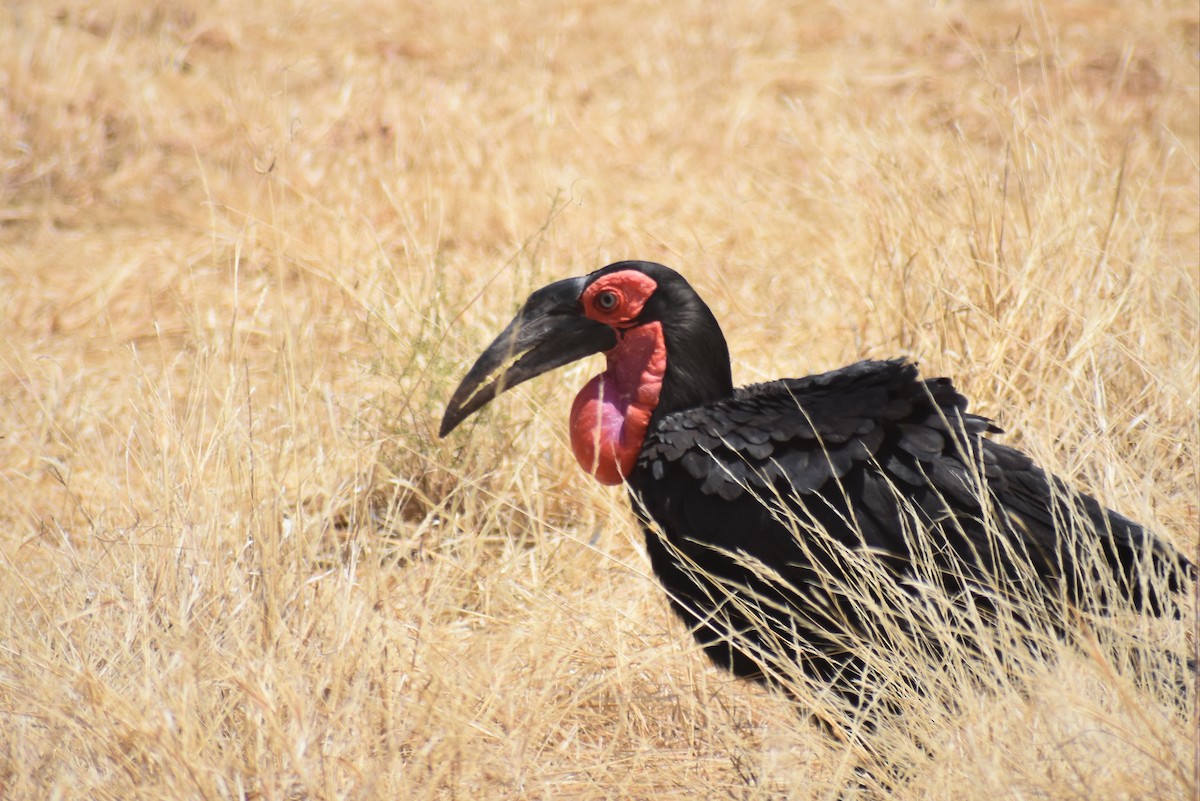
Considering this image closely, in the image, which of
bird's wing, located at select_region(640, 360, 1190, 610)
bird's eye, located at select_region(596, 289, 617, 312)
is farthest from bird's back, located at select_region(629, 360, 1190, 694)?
bird's eye, located at select_region(596, 289, 617, 312)

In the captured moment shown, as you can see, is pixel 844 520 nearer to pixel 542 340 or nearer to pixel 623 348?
pixel 623 348

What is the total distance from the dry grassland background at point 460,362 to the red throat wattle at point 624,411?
0.92 ft

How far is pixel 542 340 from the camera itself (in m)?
2.88

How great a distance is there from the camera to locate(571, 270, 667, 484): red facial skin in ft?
9.03

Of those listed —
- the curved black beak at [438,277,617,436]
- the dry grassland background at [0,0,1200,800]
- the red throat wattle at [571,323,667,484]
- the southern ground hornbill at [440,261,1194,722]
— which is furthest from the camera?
the curved black beak at [438,277,617,436]

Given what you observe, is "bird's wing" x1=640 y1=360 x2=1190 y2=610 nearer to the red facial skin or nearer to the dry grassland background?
the red facial skin

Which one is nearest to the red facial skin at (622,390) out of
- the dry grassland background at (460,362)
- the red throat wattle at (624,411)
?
the red throat wattle at (624,411)

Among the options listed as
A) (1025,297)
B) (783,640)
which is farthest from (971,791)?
(1025,297)

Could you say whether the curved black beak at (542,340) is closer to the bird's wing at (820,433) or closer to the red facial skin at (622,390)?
the red facial skin at (622,390)

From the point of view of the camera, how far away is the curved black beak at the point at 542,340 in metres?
2.86

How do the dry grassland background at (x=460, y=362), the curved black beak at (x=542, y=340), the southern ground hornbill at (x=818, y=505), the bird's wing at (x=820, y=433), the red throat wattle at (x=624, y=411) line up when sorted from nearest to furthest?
the dry grassland background at (x=460, y=362) → the southern ground hornbill at (x=818, y=505) → the bird's wing at (x=820, y=433) → the red throat wattle at (x=624, y=411) → the curved black beak at (x=542, y=340)

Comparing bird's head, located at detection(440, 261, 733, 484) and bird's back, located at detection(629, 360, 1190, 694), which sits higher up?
bird's head, located at detection(440, 261, 733, 484)

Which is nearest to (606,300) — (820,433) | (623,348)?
(623,348)

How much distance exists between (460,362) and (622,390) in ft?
2.57
